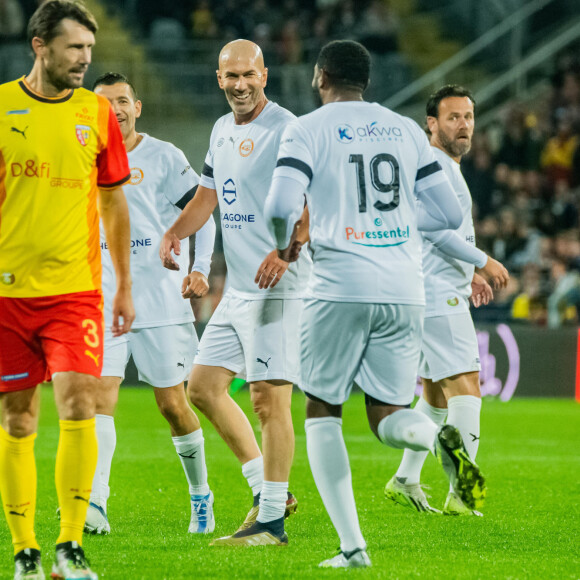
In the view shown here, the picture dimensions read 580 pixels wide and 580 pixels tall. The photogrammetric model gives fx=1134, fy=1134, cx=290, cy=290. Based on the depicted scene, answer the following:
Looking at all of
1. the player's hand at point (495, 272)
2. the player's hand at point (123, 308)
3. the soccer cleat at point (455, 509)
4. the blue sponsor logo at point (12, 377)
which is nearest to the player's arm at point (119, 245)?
the player's hand at point (123, 308)

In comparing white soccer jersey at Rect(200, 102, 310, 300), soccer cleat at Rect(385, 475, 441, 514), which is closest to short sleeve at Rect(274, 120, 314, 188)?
white soccer jersey at Rect(200, 102, 310, 300)

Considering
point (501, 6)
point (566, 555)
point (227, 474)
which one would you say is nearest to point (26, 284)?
point (566, 555)

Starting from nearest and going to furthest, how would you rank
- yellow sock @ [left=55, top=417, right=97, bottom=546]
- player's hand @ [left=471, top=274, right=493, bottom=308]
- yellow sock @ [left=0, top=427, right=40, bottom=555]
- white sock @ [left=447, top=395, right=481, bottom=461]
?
yellow sock @ [left=55, top=417, right=97, bottom=546], yellow sock @ [left=0, top=427, right=40, bottom=555], white sock @ [left=447, top=395, right=481, bottom=461], player's hand @ [left=471, top=274, right=493, bottom=308]

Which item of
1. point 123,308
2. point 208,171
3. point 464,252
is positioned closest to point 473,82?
point 464,252

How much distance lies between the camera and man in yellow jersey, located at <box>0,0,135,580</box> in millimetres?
4543

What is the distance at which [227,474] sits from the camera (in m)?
8.55

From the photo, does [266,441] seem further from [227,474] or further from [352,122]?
[227,474]

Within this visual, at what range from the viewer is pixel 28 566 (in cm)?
456

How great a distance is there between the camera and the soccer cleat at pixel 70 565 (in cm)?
441

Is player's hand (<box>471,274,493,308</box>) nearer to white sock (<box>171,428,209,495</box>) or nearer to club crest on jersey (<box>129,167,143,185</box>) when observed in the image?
white sock (<box>171,428,209,495</box>)

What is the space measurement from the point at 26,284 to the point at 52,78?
85cm

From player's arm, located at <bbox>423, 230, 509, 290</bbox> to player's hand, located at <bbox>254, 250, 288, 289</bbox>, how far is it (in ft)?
3.29

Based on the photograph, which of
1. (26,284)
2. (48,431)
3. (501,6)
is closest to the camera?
(26,284)

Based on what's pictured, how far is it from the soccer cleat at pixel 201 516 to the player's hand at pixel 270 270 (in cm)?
138
